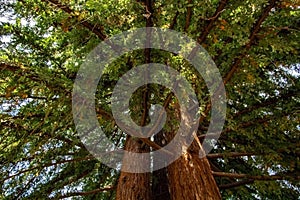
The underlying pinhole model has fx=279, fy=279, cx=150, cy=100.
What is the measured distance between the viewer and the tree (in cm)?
188

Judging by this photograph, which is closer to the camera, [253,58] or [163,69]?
[253,58]

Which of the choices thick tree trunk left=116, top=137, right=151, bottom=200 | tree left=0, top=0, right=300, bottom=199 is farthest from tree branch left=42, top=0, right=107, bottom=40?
thick tree trunk left=116, top=137, right=151, bottom=200

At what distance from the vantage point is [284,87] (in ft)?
9.43

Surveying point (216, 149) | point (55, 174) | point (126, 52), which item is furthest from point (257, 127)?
point (55, 174)

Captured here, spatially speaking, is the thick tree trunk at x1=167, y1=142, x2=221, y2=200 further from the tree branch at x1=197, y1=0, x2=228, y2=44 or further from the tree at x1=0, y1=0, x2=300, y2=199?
the tree branch at x1=197, y1=0, x2=228, y2=44

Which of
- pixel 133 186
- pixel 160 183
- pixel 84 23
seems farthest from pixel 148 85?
pixel 160 183

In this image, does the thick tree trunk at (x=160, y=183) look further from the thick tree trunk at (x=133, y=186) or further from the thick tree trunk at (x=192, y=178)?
the thick tree trunk at (x=192, y=178)

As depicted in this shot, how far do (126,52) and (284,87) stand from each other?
179 centimetres

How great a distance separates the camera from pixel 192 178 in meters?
2.97

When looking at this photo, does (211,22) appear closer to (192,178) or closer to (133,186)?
(192,178)

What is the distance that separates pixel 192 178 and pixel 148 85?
1.33 metres

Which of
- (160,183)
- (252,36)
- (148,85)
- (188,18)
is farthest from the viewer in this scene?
(160,183)

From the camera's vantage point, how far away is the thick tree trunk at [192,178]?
277cm

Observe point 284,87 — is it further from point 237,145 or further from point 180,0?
point 180,0
